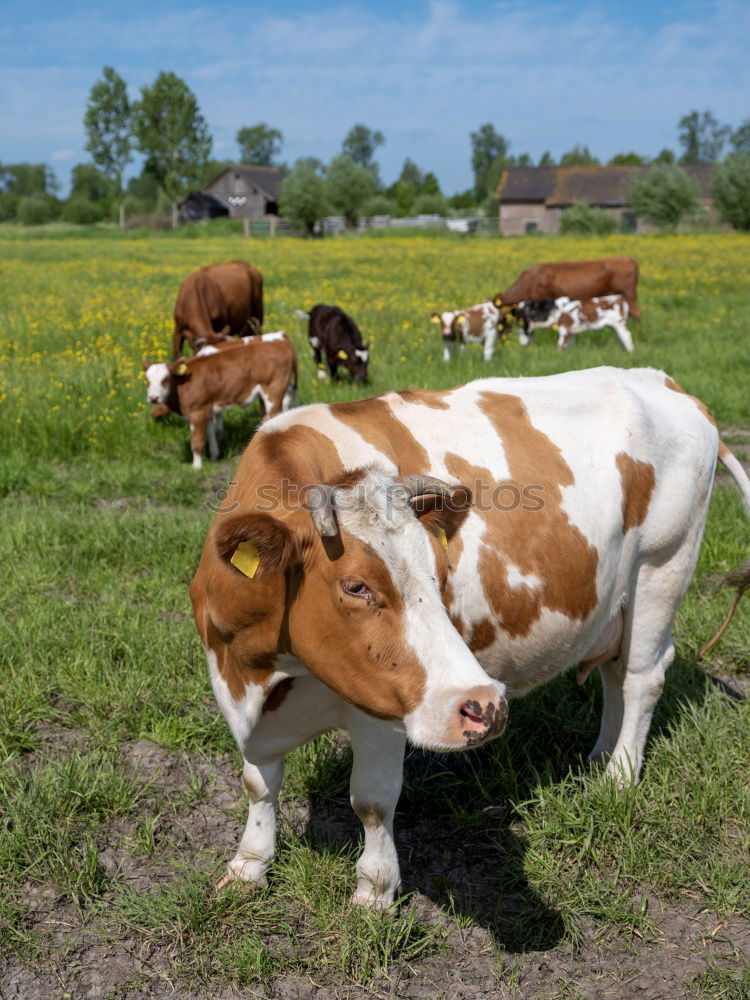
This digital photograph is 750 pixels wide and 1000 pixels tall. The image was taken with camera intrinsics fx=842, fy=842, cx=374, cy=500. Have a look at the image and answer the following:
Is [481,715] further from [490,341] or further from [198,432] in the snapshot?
[490,341]

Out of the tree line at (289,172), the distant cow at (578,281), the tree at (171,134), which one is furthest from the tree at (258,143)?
the distant cow at (578,281)

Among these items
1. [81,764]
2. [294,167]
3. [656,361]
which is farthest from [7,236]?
[81,764]

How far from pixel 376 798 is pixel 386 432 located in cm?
122

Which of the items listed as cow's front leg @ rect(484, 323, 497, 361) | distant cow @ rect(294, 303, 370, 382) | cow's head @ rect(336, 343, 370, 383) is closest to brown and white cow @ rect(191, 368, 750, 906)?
cow's head @ rect(336, 343, 370, 383)

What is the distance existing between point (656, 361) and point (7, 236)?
4916cm

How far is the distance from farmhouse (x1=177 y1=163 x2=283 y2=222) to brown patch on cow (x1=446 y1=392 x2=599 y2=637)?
88.7m

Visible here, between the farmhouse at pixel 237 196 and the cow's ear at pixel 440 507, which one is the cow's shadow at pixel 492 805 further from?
the farmhouse at pixel 237 196

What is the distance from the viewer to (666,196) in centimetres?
5859

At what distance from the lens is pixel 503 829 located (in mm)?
3365

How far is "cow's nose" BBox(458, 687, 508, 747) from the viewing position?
6.57 feet

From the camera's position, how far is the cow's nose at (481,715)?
200cm

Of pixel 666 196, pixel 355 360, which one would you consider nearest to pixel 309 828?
pixel 355 360

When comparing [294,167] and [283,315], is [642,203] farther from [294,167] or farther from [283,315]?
[283,315]

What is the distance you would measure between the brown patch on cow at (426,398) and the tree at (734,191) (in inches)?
2328
